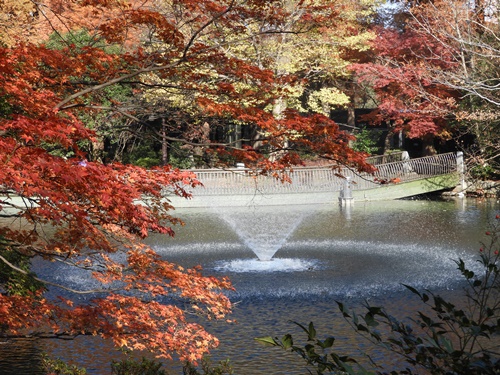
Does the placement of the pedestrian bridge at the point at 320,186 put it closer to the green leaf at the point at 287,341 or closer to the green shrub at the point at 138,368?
the green shrub at the point at 138,368

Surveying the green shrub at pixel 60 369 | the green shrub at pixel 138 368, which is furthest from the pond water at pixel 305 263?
the green shrub at pixel 138 368

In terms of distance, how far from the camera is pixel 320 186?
104 ft

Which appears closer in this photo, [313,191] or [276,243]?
[276,243]

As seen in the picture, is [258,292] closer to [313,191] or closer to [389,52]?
[313,191]

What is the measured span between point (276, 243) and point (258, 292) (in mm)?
6599

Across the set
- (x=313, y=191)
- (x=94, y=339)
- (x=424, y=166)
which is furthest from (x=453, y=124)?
(x=94, y=339)

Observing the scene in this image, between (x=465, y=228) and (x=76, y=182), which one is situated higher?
(x=76, y=182)

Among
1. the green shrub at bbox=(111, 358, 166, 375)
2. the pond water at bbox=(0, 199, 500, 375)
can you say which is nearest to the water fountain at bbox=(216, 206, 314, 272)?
the pond water at bbox=(0, 199, 500, 375)

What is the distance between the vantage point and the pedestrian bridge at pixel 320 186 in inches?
1225

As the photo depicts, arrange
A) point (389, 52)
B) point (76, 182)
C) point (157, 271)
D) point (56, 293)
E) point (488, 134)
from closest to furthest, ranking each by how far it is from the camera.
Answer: point (76, 182) → point (157, 271) → point (56, 293) → point (488, 134) → point (389, 52)

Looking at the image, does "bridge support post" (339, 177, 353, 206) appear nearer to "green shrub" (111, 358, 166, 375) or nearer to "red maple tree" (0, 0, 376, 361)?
"red maple tree" (0, 0, 376, 361)

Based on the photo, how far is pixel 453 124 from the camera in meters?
33.7

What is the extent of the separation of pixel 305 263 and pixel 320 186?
1363 centimetres

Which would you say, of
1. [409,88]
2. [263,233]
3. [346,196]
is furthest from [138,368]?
[409,88]
